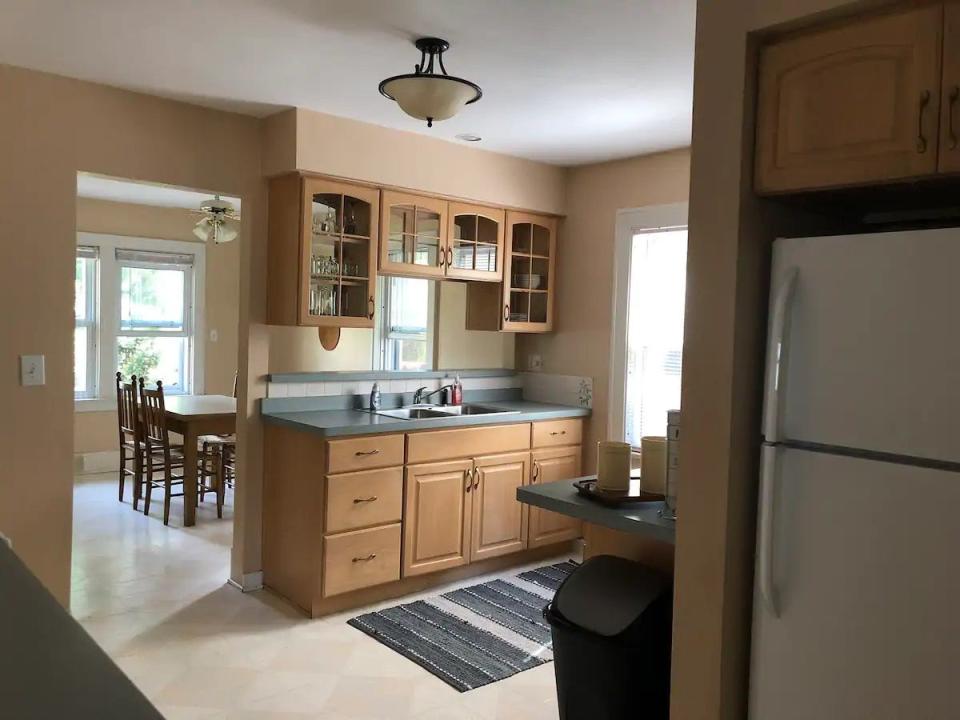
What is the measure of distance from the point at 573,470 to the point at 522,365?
85 centimetres

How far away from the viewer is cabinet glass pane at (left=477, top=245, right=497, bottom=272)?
14.7ft

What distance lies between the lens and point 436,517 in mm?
3945

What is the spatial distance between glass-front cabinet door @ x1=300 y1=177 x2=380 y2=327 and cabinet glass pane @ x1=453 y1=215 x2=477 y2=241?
633 millimetres

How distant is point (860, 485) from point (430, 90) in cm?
182

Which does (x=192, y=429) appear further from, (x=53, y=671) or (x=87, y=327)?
(x=53, y=671)

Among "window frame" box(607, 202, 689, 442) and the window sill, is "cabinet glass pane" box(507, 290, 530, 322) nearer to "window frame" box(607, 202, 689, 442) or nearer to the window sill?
"window frame" box(607, 202, 689, 442)

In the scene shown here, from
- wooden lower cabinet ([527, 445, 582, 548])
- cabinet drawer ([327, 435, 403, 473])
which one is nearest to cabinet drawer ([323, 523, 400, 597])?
cabinet drawer ([327, 435, 403, 473])

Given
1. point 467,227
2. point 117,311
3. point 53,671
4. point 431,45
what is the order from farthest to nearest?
point 117,311
point 467,227
point 431,45
point 53,671

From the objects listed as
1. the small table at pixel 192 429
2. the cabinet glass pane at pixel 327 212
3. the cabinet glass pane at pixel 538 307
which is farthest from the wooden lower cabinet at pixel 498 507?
the small table at pixel 192 429

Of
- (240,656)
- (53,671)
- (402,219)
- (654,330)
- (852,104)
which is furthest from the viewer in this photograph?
(654,330)

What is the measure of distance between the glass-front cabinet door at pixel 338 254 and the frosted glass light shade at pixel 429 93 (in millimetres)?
1150

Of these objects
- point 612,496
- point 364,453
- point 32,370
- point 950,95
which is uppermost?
point 950,95

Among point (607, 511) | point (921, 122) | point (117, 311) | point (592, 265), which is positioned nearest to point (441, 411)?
point (592, 265)

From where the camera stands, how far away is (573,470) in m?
4.64
